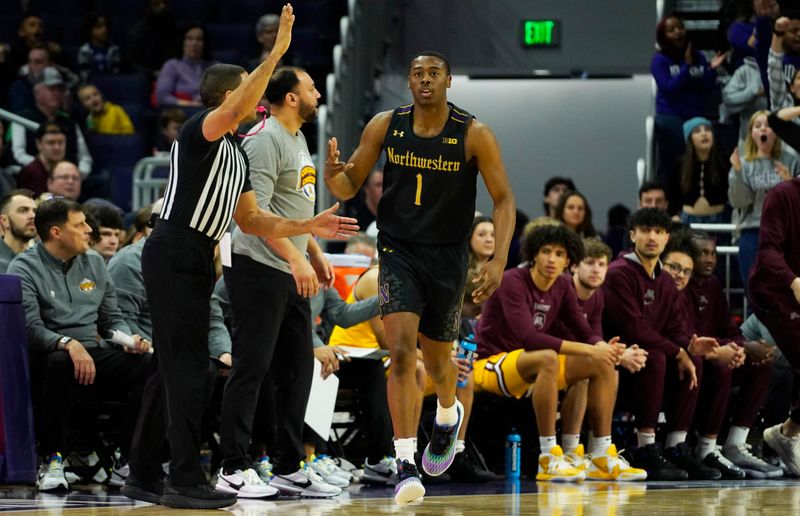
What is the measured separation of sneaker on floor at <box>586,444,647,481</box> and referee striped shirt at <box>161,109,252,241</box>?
3285 mm

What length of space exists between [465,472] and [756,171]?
140 inches

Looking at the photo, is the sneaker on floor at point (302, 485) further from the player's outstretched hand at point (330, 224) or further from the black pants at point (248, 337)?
the player's outstretched hand at point (330, 224)

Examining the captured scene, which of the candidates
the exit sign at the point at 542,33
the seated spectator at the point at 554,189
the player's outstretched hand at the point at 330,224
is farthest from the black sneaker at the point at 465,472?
the exit sign at the point at 542,33

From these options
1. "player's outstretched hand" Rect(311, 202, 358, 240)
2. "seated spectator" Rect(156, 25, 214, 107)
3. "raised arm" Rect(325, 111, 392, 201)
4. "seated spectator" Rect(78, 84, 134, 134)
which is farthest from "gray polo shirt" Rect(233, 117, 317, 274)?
"seated spectator" Rect(156, 25, 214, 107)

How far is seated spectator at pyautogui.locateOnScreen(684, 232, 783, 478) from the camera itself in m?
8.41

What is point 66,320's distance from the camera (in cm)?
699

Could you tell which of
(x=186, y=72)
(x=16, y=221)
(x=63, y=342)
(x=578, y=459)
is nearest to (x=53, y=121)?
(x=186, y=72)

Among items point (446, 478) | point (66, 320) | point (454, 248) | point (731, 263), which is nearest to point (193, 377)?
point (454, 248)

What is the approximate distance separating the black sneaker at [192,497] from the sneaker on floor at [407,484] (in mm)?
717

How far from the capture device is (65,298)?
23.0ft

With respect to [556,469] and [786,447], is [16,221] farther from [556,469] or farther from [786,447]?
[786,447]

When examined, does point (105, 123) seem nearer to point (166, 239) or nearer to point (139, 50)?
point (139, 50)

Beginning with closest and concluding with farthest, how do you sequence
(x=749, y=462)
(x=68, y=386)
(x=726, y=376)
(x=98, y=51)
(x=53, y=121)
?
1. (x=68, y=386)
2. (x=749, y=462)
3. (x=726, y=376)
4. (x=53, y=121)
5. (x=98, y=51)

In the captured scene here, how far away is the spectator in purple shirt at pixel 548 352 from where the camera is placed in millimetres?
7680
